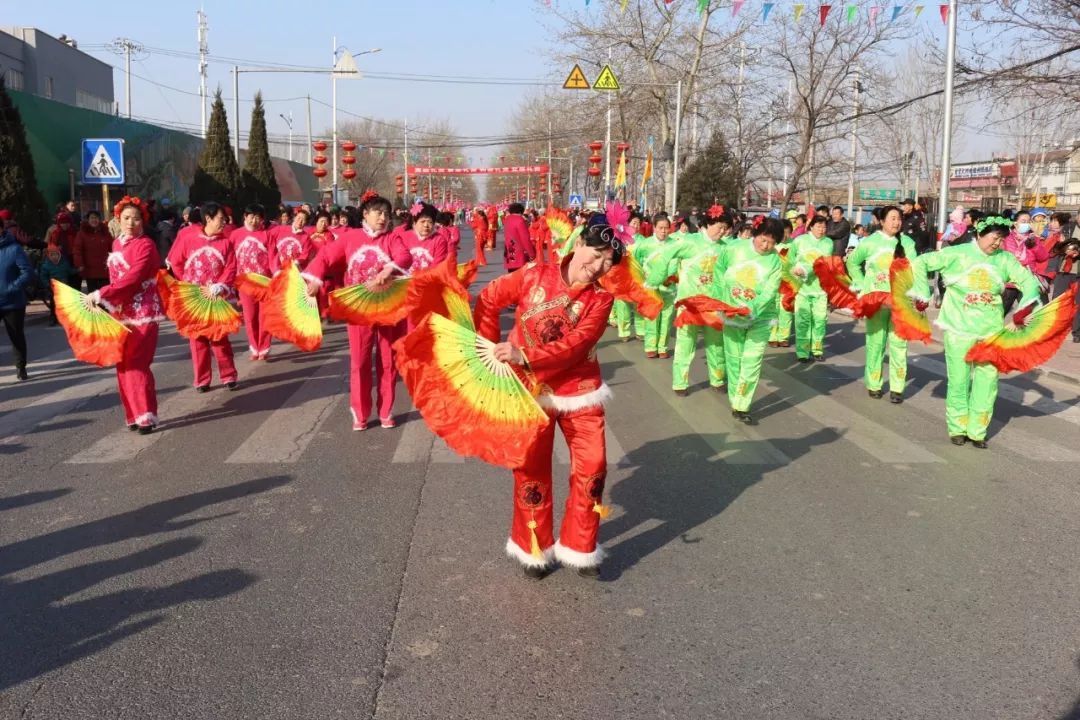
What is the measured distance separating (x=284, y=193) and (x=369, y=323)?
43128 mm

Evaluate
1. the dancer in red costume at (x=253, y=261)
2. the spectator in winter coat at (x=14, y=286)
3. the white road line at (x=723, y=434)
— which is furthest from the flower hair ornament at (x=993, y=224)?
the spectator in winter coat at (x=14, y=286)

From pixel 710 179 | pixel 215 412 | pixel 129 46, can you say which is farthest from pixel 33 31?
pixel 215 412

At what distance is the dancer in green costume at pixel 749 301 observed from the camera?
8.20 metres

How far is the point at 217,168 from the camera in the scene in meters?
29.3

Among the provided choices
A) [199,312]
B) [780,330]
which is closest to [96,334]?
[199,312]

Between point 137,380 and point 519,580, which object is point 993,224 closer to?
point 519,580

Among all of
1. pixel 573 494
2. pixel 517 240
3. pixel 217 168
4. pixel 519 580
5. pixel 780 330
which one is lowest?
pixel 519 580

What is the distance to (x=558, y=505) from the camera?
571 cm

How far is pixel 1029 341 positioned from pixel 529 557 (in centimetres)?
486

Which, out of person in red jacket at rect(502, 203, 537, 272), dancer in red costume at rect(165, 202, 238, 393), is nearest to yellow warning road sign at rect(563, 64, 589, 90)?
person in red jacket at rect(502, 203, 537, 272)

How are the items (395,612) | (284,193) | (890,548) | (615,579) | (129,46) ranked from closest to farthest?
1. (395,612)
2. (615,579)
3. (890,548)
4. (284,193)
5. (129,46)

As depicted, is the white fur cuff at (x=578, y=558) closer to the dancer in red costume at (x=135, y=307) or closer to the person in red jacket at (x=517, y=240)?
the dancer in red costume at (x=135, y=307)

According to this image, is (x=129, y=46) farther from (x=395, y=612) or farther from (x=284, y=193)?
(x=395, y=612)

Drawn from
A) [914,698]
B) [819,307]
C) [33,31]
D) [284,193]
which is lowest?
[914,698]
